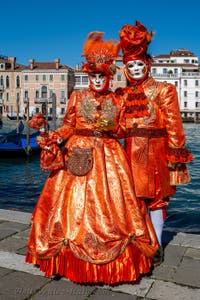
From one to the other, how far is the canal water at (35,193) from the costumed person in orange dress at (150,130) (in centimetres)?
284

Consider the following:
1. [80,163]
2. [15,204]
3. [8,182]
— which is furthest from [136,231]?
[8,182]

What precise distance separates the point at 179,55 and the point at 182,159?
51454mm

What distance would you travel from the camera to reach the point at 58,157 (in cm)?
257

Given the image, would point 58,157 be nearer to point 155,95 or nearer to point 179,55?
point 155,95

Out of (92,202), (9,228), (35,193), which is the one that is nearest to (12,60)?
(35,193)

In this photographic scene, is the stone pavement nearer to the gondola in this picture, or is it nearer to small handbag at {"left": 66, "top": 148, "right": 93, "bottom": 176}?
small handbag at {"left": 66, "top": 148, "right": 93, "bottom": 176}

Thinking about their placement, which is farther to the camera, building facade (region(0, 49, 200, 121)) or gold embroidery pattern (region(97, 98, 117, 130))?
building facade (region(0, 49, 200, 121))

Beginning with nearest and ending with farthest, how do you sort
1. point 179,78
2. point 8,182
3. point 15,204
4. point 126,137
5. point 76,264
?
point 76,264
point 126,137
point 15,204
point 8,182
point 179,78

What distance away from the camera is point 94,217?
8.11ft

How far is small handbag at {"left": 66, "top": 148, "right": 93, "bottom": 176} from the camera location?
A: 2557mm

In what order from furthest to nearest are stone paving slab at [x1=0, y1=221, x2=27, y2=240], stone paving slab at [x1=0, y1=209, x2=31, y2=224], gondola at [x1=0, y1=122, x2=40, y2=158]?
gondola at [x1=0, y1=122, x2=40, y2=158] < stone paving slab at [x1=0, y1=209, x2=31, y2=224] < stone paving slab at [x1=0, y1=221, x2=27, y2=240]

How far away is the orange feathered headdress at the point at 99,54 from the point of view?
268 centimetres

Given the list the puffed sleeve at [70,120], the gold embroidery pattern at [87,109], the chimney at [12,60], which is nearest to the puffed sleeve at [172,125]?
the gold embroidery pattern at [87,109]

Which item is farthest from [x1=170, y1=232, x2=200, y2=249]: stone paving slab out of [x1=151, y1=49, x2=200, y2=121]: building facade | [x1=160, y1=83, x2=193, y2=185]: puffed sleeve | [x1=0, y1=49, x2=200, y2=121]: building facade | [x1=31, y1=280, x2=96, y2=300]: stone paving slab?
[x1=0, y1=49, x2=200, y2=121]: building facade
